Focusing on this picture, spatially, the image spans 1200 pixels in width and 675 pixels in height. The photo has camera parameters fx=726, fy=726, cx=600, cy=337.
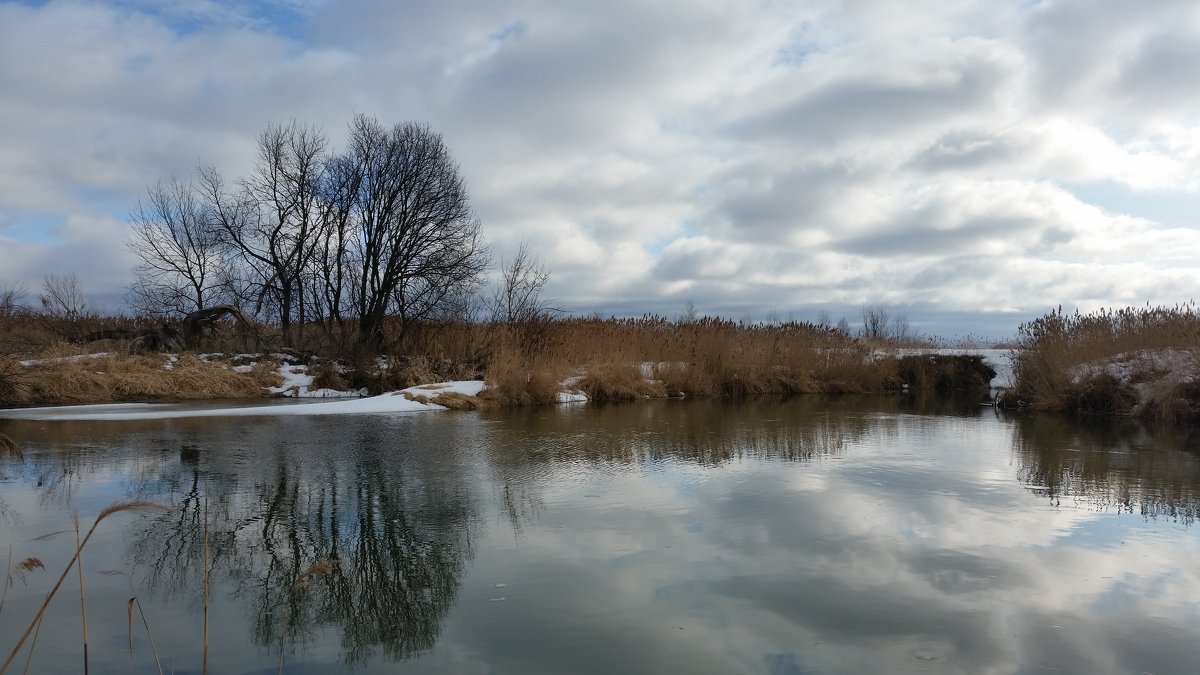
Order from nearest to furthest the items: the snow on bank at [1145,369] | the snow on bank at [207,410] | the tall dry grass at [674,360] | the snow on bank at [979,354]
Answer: the snow on bank at [207,410]
the snow on bank at [1145,369]
the tall dry grass at [674,360]
the snow on bank at [979,354]

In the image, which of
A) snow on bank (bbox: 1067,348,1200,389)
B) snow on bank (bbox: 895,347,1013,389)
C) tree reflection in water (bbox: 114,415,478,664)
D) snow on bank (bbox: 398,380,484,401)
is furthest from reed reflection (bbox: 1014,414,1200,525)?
snow on bank (bbox: 398,380,484,401)

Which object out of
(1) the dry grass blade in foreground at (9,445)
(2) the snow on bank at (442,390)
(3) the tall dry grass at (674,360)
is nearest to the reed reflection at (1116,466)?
(1) the dry grass blade in foreground at (9,445)

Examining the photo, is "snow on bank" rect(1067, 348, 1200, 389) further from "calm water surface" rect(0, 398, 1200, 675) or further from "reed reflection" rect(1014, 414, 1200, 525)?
"calm water surface" rect(0, 398, 1200, 675)

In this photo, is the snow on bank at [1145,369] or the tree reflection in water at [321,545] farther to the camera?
the snow on bank at [1145,369]

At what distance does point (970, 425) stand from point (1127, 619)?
8874 millimetres

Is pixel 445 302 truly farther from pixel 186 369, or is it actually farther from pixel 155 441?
pixel 155 441

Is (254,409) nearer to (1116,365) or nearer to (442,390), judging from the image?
(442,390)

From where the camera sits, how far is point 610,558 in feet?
14.0

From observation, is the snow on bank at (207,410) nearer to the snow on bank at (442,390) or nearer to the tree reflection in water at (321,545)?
the snow on bank at (442,390)

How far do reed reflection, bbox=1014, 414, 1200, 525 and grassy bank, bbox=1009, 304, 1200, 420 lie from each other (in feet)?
3.21

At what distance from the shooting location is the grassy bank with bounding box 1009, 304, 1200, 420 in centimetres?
1193

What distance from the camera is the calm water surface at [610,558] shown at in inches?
121

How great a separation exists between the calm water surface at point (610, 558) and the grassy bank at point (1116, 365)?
182 inches

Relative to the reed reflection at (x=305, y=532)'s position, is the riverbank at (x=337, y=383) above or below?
above
